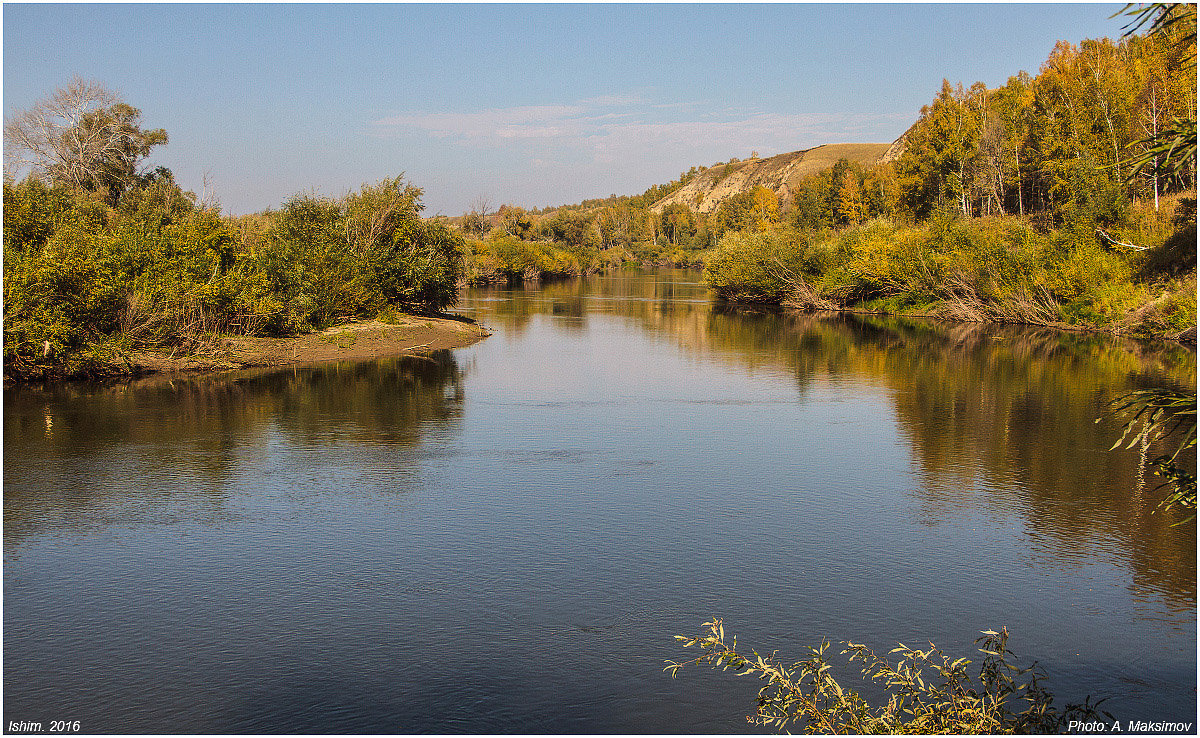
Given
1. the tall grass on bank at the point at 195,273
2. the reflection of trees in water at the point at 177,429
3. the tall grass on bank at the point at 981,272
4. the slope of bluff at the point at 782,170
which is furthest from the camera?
the slope of bluff at the point at 782,170

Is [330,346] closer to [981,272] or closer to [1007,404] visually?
[1007,404]

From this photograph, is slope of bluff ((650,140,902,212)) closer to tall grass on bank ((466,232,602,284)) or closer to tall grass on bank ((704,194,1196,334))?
tall grass on bank ((466,232,602,284))

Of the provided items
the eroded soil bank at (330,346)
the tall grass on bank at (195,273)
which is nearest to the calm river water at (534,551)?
the tall grass on bank at (195,273)

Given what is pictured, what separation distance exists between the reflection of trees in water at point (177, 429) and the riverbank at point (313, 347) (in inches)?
33.0

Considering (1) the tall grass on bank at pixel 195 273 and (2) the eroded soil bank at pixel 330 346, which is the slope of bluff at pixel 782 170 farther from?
(2) the eroded soil bank at pixel 330 346

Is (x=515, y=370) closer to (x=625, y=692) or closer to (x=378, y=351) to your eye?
(x=378, y=351)

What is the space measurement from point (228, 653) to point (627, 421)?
36.6 feet

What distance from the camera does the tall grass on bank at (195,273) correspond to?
19359mm

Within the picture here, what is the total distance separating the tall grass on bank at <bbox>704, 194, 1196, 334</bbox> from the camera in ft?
108

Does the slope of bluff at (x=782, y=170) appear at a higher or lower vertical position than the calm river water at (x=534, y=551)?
higher

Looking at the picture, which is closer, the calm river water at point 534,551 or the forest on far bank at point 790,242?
the calm river water at point 534,551

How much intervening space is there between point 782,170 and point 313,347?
158627 millimetres

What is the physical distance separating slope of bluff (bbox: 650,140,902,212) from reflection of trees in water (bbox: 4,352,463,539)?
131291 mm

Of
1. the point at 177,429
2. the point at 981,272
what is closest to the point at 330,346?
the point at 177,429
